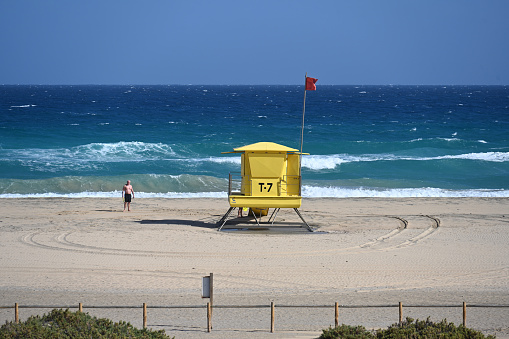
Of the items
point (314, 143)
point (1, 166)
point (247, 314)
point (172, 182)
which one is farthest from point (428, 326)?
point (314, 143)

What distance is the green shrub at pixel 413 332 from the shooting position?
30.1 ft

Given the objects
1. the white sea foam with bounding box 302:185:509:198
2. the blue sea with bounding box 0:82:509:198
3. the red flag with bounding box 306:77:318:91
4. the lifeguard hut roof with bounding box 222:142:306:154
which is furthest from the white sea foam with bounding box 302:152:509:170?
the lifeguard hut roof with bounding box 222:142:306:154

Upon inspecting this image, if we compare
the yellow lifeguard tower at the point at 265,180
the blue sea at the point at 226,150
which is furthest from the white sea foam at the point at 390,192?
the yellow lifeguard tower at the point at 265,180

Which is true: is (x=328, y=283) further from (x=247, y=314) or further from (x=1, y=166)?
(x=1, y=166)

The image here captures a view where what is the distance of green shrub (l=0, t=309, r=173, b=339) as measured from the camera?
8789mm

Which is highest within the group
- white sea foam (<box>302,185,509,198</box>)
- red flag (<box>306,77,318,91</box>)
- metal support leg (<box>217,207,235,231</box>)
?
red flag (<box>306,77,318,91</box>)

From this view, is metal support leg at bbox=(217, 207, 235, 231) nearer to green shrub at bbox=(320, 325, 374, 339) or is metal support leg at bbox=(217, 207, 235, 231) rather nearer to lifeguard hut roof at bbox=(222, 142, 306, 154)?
lifeguard hut roof at bbox=(222, 142, 306, 154)

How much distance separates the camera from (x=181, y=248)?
631 inches

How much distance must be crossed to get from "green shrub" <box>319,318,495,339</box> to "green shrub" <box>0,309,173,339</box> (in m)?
2.69

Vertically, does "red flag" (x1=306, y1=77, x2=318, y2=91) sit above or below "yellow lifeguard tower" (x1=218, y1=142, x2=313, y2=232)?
above

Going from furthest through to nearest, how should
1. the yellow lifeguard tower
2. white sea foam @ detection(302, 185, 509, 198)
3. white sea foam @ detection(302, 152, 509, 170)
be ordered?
white sea foam @ detection(302, 152, 509, 170), white sea foam @ detection(302, 185, 509, 198), the yellow lifeguard tower

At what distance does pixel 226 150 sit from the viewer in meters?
41.3

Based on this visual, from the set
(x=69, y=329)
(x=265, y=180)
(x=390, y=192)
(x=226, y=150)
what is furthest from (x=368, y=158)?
(x=69, y=329)

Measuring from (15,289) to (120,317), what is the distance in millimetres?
2934
